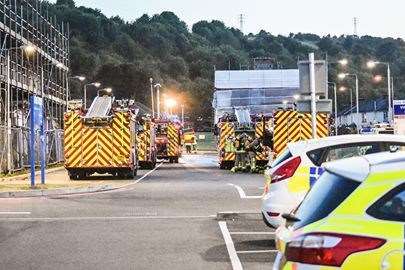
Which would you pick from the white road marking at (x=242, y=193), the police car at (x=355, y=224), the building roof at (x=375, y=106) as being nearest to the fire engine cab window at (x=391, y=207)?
the police car at (x=355, y=224)

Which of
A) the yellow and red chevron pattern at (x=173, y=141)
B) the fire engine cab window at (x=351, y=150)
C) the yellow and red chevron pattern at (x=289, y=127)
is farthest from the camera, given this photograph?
the yellow and red chevron pattern at (x=173, y=141)

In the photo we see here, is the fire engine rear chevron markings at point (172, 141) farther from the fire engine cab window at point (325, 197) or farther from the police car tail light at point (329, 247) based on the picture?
the police car tail light at point (329, 247)

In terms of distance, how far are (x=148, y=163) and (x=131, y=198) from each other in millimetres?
20246

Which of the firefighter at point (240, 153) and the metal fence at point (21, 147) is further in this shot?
the firefighter at point (240, 153)

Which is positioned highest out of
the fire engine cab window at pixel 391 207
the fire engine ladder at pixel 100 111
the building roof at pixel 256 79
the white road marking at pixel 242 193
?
the building roof at pixel 256 79

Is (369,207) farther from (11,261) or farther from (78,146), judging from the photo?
(78,146)

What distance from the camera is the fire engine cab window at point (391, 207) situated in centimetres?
439

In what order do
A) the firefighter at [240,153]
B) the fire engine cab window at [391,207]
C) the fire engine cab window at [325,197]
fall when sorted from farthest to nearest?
the firefighter at [240,153] < the fire engine cab window at [325,197] < the fire engine cab window at [391,207]

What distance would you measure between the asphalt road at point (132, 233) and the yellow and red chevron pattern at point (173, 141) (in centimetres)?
2965

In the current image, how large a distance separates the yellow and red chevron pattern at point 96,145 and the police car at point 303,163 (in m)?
18.1

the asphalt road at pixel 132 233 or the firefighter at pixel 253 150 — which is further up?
the firefighter at pixel 253 150

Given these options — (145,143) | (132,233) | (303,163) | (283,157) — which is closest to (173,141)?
(145,143)

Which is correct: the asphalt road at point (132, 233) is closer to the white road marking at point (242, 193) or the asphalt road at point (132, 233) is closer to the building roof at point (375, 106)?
the white road marking at point (242, 193)

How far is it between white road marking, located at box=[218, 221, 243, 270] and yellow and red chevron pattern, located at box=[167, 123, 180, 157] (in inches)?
1440
